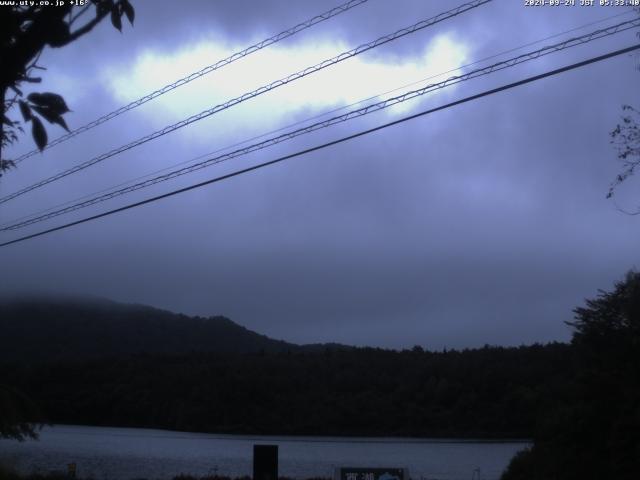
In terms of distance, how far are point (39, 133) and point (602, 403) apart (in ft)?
46.8

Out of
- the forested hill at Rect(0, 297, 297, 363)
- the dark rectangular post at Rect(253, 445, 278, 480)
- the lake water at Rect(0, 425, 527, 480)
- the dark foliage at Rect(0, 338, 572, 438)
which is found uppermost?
the forested hill at Rect(0, 297, 297, 363)

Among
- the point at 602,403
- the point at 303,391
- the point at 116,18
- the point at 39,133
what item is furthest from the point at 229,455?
the point at 39,133

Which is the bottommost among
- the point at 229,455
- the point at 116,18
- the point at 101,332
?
the point at 229,455

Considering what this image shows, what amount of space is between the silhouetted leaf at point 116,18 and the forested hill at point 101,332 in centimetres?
3974

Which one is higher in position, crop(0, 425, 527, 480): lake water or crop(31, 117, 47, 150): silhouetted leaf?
crop(31, 117, 47, 150): silhouetted leaf

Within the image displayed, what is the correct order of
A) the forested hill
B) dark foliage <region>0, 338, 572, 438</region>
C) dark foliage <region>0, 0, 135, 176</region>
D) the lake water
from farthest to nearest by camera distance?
the forested hill < dark foliage <region>0, 338, 572, 438</region> < the lake water < dark foliage <region>0, 0, 135, 176</region>

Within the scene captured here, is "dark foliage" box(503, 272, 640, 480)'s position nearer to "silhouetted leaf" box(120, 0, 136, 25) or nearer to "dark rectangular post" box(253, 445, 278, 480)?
"dark rectangular post" box(253, 445, 278, 480)

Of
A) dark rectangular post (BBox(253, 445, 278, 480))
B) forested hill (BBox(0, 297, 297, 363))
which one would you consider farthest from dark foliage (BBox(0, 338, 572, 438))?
dark rectangular post (BBox(253, 445, 278, 480))

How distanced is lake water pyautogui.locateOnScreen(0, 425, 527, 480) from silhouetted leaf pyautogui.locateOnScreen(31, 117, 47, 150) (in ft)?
76.2

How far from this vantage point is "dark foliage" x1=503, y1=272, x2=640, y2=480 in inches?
595

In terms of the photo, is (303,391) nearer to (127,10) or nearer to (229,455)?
(229,455)

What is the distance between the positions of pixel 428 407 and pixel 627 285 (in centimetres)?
2235

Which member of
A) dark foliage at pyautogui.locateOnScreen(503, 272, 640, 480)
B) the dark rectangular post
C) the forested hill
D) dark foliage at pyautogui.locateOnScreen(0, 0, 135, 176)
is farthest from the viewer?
the forested hill

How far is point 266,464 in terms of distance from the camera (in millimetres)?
18156
